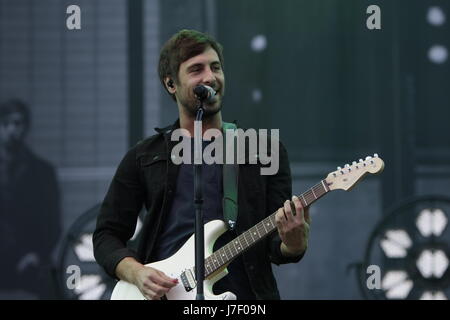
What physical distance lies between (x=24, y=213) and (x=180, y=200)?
3.22m

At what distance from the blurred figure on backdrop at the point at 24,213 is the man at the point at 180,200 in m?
2.84

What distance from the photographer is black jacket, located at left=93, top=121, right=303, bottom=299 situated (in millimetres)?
4098

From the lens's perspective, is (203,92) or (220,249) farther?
(220,249)

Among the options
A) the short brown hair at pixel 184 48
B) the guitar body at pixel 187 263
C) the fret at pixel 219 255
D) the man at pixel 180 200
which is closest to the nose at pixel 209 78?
the man at pixel 180 200

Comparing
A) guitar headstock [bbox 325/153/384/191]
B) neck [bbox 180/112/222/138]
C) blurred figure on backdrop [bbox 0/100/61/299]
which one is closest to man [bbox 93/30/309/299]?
neck [bbox 180/112/222/138]

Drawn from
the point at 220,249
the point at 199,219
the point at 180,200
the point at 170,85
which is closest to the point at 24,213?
the point at 170,85

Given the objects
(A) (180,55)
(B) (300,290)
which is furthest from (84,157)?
(A) (180,55)

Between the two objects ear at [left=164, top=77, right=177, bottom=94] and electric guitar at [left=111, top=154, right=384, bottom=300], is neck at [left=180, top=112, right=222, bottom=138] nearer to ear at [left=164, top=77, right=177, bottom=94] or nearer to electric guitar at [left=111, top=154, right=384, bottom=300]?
ear at [left=164, top=77, right=177, bottom=94]

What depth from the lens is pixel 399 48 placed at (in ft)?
23.4

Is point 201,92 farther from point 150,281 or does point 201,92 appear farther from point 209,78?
point 150,281

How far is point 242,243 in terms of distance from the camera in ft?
13.3

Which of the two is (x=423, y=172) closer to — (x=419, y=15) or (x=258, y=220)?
(x=419, y=15)

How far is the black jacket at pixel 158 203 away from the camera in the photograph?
13.4 feet

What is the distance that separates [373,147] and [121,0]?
202cm
